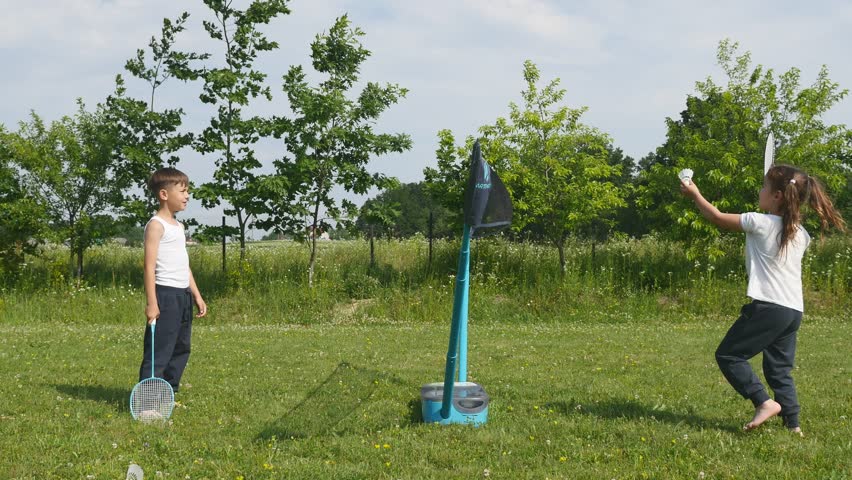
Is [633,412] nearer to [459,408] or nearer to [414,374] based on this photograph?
[459,408]

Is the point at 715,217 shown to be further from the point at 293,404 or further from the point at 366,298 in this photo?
the point at 366,298

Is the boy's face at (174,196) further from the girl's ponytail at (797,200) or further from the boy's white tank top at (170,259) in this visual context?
the girl's ponytail at (797,200)

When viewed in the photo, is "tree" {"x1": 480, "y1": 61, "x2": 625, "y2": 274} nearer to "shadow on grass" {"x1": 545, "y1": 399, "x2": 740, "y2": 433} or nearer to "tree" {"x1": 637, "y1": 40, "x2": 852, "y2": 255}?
"tree" {"x1": 637, "y1": 40, "x2": 852, "y2": 255}

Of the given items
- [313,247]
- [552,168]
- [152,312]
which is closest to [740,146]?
[552,168]

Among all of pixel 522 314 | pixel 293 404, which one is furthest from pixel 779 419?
pixel 522 314

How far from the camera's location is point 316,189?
17766 mm

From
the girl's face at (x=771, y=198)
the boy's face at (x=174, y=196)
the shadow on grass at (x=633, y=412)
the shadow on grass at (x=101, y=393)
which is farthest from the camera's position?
the shadow on grass at (x=101, y=393)

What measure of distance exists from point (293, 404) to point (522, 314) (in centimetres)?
955

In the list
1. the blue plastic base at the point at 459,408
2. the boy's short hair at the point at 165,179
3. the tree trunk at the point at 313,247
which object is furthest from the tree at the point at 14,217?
the blue plastic base at the point at 459,408

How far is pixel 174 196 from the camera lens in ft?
21.1

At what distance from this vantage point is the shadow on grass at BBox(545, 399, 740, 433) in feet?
19.4

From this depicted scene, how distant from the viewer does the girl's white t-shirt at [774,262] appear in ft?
17.9

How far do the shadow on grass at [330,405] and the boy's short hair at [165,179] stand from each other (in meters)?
2.20

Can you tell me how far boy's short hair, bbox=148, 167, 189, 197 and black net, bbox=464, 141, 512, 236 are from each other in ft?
8.85
